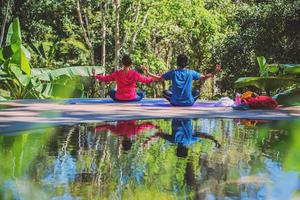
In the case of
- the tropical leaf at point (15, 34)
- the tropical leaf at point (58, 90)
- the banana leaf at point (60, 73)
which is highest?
the tropical leaf at point (15, 34)

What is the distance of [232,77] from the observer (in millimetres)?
26391

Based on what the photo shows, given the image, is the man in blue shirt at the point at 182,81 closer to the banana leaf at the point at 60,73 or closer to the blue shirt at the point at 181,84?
the blue shirt at the point at 181,84

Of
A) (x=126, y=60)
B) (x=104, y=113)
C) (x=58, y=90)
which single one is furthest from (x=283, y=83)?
(x=58, y=90)

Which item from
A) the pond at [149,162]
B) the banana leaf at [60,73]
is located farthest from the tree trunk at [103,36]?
the pond at [149,162]

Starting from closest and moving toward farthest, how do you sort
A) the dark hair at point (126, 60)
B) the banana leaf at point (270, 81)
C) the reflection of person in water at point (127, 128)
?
the reflection of person in water at point (127, 128) → the banana leaf at point (270, 81) → the dark hair at point (126, 60)

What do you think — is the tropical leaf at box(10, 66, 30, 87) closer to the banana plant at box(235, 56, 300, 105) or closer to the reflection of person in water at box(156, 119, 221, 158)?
the banana plant at box(235, 56, 300, 105)

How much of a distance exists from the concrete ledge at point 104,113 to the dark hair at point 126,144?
153 centimetres

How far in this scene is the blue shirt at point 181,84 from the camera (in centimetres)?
1072

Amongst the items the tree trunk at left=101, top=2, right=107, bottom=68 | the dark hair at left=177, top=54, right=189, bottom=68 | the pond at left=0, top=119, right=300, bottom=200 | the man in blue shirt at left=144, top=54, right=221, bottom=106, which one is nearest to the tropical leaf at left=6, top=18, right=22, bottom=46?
the man in blue shirt at left=144, top=54, right=221, bottom=106

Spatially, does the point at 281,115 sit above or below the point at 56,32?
below

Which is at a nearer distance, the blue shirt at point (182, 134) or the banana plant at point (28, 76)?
the blue shirt at point (182, 134)

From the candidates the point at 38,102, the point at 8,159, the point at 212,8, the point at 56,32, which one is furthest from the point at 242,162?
the point at 212,8

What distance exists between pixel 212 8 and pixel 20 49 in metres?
15.9

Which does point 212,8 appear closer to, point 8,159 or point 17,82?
point 17,82
